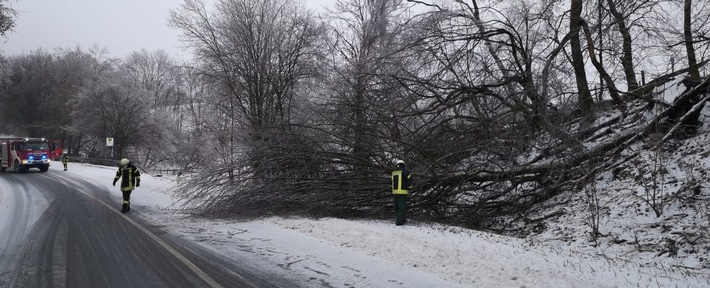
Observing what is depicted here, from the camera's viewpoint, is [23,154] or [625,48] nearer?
[625,48]

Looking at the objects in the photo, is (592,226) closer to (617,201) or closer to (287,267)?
(617,201)

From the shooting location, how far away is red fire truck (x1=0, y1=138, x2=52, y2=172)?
29.8 m

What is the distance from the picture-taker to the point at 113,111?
4447 centimetres

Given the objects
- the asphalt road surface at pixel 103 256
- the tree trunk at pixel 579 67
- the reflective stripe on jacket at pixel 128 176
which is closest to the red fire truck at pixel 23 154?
the asphalt road surface at pixel 103 256

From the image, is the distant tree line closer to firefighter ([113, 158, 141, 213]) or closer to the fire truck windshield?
firefighter ([113, 158, 141, 213])

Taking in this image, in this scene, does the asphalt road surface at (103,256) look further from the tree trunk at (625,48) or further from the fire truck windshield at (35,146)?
the fire truck windshield at (35,146)

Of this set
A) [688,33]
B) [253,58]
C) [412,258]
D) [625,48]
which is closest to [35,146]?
[253,58]

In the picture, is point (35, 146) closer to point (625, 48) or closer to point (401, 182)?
point (401, 182)

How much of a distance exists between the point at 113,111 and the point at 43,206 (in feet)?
114

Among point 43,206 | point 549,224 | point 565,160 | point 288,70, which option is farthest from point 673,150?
point 43,206

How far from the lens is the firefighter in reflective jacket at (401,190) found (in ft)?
30.9

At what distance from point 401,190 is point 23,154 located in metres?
30.6

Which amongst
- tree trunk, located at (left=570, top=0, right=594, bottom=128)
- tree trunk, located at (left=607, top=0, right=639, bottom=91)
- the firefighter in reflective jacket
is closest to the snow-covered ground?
the firefighter in reflective jacket

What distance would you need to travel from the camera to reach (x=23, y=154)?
97.6ft
